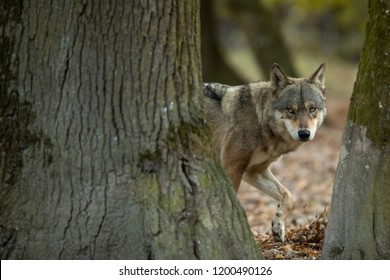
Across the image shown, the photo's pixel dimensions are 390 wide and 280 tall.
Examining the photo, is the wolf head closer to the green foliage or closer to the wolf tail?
the wolf tail

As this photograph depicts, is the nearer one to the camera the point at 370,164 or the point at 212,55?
the point at 370,164

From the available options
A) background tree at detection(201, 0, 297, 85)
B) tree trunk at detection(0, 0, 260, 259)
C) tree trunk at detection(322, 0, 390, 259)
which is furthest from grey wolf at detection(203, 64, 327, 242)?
background tree at detection(201, 0, 297, 85)

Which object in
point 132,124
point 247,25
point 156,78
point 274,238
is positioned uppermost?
point 247,25

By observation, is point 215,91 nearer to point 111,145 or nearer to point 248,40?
point 111,145

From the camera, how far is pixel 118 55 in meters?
4.81

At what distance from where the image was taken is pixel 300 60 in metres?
33.1

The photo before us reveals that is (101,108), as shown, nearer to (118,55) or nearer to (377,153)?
(118,55)

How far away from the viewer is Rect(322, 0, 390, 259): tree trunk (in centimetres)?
525

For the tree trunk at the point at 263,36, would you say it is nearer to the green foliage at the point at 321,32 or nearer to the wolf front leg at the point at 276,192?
the wolf front leg at the point at 276,192

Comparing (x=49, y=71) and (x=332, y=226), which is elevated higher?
(x=49, y=71)

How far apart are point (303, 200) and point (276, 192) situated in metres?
3.59

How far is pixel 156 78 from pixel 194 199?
33.5 inches

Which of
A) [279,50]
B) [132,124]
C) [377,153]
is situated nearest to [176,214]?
[132,124]

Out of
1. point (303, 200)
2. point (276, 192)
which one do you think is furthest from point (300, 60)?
point (276, 192)
